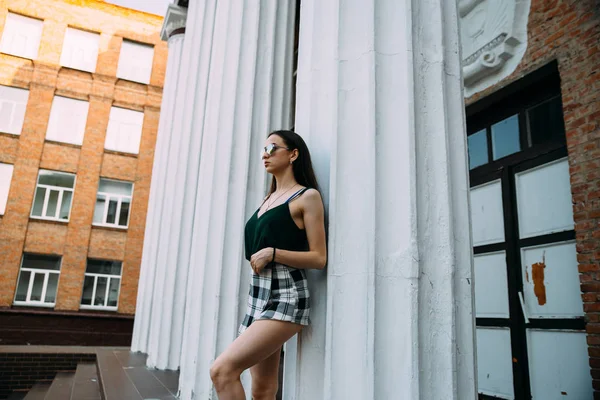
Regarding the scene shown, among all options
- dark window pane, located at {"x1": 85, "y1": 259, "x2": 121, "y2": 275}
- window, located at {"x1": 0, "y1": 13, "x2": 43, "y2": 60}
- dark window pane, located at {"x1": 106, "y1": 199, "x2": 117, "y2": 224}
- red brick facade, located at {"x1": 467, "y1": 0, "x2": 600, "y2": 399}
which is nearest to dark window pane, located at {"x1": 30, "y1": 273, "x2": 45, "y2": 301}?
dark window pane, located at {"x1": 85, "y1": 259, "x2": 121, "y2": 275}

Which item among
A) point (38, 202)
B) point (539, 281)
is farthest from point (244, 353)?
point (38, 202)

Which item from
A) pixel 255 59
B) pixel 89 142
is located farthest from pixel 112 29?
pixel 255 59

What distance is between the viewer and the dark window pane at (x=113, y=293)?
18614 millimetres

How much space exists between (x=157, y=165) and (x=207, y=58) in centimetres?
347

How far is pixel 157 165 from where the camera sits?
9.42 m

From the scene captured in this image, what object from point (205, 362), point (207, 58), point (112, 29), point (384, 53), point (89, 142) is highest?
point (112, 29)

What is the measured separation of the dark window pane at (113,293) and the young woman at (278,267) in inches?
712

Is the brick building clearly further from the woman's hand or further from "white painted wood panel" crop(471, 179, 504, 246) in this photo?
the woman's hand

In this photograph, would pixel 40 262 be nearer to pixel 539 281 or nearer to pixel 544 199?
pixel 539 281

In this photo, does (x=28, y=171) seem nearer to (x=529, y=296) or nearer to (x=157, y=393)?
(x=157, y=393)

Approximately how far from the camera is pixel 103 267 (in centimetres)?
1880

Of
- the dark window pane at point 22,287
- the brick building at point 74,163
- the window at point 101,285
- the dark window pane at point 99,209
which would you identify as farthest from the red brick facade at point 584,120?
the dark window pane at point 22,287

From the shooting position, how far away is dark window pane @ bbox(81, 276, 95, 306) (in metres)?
18.2

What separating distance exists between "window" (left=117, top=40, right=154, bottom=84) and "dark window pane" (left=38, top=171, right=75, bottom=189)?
5032mm
